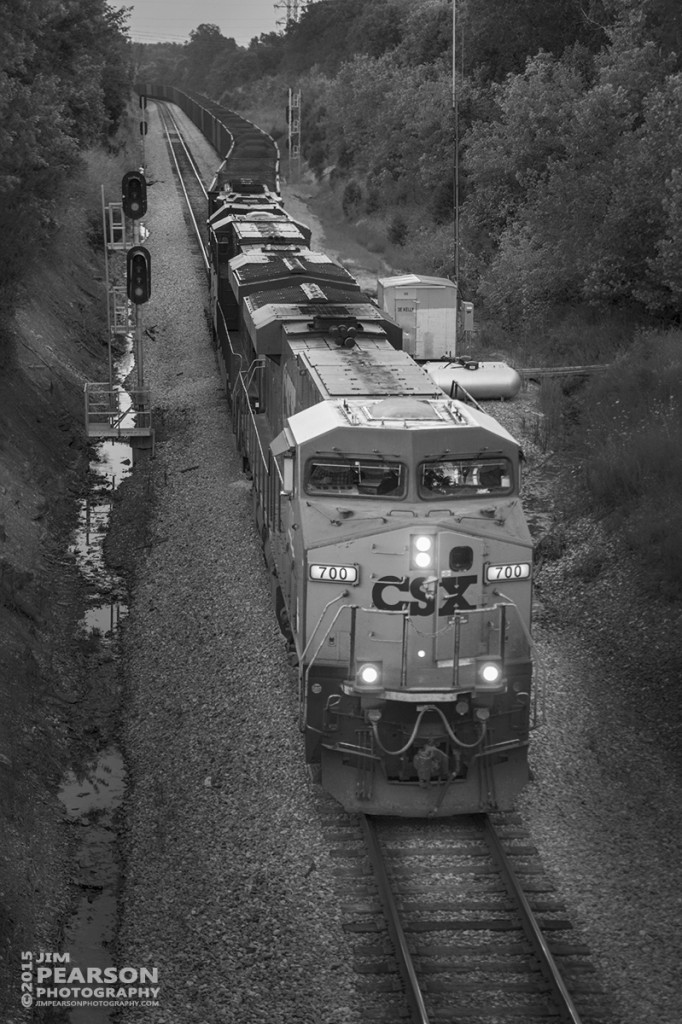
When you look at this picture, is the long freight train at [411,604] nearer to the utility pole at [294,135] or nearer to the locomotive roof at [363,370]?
the locomotive roof at [363,370]

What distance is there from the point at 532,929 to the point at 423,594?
3.29 metres

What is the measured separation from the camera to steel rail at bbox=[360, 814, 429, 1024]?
989 cm

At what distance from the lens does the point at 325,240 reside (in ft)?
161

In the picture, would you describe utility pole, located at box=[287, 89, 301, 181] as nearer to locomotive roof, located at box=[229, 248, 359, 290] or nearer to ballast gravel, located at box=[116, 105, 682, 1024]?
locomotive roof, located at box=[229, 248, 359, 290]

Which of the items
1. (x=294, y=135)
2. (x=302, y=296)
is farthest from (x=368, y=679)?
(x=294, y=135)

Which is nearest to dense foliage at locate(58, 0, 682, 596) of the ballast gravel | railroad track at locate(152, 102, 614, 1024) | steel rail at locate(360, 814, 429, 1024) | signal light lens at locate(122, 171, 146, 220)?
the ballast gravel

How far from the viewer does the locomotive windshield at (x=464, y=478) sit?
1236cm

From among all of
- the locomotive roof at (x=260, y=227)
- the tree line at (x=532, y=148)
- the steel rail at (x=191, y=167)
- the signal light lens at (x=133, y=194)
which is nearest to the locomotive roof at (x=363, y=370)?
the signal light lens at (x=133, y=194)

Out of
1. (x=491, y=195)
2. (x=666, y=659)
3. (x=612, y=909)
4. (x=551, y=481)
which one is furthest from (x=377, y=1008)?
(x=491, y=195)

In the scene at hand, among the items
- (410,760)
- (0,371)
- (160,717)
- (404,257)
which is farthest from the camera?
(404,257)

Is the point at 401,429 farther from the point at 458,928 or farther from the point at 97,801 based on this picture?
the point at 97,801

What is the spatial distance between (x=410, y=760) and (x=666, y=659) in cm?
554

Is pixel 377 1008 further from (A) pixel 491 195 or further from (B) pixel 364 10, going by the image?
(B) pixel 364 10

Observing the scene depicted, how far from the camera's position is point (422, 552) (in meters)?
12.0
